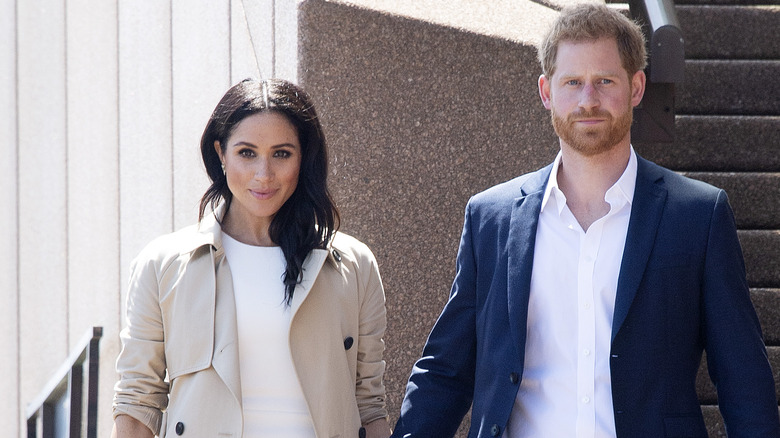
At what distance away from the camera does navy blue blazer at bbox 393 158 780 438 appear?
8.56ft

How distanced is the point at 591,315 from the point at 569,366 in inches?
5.8

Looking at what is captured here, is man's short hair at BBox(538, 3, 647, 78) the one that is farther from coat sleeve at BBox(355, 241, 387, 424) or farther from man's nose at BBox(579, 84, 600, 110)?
coat sleeve at BBox(355, 241, 387, 424)

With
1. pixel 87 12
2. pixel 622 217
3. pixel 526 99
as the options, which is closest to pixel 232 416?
pixel 622 217

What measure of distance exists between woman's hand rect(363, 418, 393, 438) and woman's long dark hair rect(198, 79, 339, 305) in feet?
1.68

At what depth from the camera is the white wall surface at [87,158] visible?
5719 millimetres

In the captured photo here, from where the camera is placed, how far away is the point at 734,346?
2.61m

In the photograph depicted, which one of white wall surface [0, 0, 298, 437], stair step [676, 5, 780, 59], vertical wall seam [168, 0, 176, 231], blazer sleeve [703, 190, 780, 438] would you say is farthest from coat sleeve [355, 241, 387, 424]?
stair step [676, 5, 780, 59]

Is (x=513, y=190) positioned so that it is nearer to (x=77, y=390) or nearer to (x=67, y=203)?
(x=77, y=390)

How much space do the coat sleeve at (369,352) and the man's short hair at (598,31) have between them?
2.87 feet

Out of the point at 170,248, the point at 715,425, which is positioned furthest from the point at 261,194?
the point at 715,425

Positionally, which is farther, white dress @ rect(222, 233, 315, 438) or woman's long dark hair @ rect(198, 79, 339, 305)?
woman's long dark hair @ rect(198, 79, 339, 305)

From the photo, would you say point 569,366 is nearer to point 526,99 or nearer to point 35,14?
point 526,99

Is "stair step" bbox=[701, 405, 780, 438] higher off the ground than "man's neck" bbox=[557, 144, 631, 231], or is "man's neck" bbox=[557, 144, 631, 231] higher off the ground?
"man's neck" bbox=[557, 144, 631, 231]

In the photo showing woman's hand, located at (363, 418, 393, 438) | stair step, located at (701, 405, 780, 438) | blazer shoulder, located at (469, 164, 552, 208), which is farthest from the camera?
stair step, located at (701, 405, 780, 438)
